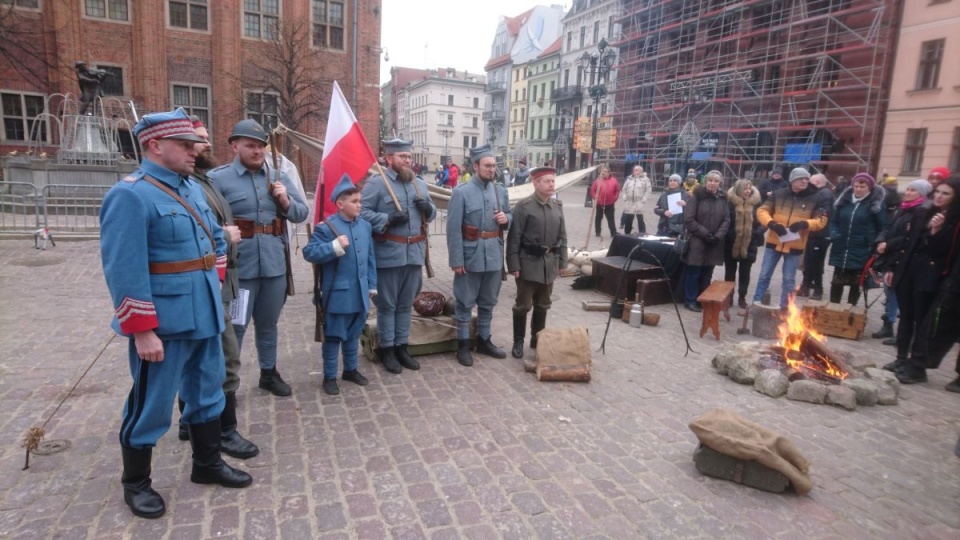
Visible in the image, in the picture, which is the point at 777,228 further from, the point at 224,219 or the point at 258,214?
the point at 224,219

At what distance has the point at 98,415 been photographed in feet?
13.5

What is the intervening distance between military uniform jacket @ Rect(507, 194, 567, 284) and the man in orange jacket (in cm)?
363

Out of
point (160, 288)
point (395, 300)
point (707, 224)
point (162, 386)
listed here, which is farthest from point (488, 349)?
point (707, 224)

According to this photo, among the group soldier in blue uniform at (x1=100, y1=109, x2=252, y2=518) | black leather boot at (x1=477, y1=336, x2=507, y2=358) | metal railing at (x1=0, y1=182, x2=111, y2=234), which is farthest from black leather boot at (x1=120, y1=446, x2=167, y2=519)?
metal railing at (x1=0, y1=182, x2=111, y2=234)

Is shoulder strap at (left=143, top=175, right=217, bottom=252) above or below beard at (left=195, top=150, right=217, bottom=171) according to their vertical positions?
below

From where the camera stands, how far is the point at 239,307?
3.89 meters

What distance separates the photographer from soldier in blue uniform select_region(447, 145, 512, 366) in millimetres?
5457

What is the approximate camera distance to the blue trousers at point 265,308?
4.21 m

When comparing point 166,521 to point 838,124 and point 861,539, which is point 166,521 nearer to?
point 861,539

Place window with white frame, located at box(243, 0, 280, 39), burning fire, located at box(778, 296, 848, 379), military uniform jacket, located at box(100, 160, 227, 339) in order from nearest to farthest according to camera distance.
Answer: military uniform jacket, located at box(100, 160, 227, 339)
burning fire, located at box(778, 296, 848, 379)
window with white frame, located at box(243, 0, 280, 39)

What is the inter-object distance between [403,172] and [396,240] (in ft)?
2.11

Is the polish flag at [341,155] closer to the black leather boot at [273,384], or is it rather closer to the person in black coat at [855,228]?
the black leather boot at [273,384]

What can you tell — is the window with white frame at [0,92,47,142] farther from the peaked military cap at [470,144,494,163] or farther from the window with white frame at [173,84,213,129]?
the peaked military cap at [470,144,494,163]

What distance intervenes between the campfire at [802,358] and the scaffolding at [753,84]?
2201cm
